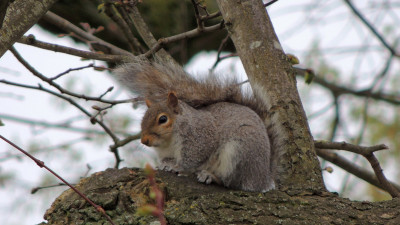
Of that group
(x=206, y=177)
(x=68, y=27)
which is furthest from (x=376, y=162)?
(x=68, y=27)

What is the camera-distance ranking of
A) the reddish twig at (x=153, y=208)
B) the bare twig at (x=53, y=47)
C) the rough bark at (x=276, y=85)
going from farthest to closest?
the bare twig at (x=53, y=47) < the rough bark at (x=276, y=85) < the reddish twig at (x=153, y=208)

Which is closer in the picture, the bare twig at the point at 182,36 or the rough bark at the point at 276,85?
the rough bark at the point at 276,85

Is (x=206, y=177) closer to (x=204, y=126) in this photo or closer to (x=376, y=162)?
(x=204, y=126)

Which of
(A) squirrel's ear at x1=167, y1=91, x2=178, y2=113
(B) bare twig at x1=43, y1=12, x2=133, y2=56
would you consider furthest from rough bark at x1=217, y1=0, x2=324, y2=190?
(B) bare twig at x1=43, y1=12, x2=133, y2=56

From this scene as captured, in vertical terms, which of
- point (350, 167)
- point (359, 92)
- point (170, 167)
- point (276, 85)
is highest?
point (359, 92)

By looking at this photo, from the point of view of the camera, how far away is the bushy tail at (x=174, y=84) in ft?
7.48

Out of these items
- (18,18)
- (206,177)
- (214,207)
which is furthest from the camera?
(206,177)

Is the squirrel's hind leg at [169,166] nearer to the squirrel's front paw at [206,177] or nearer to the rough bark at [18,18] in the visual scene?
the squirrel's front paw at [206,177]

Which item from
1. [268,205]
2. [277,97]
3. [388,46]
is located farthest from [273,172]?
[388,46]

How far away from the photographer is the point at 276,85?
2.04 m

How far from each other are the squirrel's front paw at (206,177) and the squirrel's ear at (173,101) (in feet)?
1.36

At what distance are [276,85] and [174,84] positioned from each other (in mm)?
602

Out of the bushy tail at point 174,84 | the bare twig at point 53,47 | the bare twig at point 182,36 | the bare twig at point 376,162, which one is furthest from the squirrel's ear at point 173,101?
the bare twig at point 376,162

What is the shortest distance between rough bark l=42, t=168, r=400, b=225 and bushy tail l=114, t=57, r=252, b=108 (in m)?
0.73
